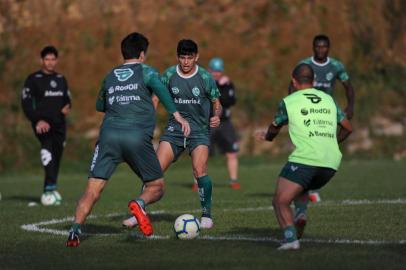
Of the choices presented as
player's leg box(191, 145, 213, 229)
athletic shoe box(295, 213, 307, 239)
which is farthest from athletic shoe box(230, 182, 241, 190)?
athletic shoe box(295, 213, 307, 239)

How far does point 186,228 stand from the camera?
38.0 ft

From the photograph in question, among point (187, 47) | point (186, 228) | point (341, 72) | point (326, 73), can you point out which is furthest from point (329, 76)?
point (186, 228)

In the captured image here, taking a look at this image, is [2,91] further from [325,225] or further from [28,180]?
[325,225]

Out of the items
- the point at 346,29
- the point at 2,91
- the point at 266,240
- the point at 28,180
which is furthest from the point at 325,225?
the point at 346,29

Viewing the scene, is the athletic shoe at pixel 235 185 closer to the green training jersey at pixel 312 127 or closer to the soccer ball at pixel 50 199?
the soccer ball at pixel 50 199

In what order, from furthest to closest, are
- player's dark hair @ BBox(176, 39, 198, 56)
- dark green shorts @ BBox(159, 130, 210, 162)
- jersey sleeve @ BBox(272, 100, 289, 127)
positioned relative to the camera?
dark green shorts @ BBox(159, 130, 210, 162)
player's dark hair @ BBox(176, 39, 198, 56)
jersey sleeve @ BBox(272, 100, 289, 127)

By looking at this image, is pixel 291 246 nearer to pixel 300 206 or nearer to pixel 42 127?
pixel 300 206

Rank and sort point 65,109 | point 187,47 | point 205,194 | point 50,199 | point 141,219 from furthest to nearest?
point 65,109 < point 50,199 < point 205,194 < point 187,47 < point 141,219

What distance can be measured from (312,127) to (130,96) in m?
2.09

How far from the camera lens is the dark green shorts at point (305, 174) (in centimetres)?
1031

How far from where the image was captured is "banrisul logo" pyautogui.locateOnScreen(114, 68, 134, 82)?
11.3m

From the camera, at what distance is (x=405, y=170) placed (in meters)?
23.7

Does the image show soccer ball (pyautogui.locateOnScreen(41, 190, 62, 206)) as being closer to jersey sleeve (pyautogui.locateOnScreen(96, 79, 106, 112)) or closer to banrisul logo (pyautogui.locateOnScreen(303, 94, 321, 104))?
jersey sleeve (pyautogui.locateOnScreen(96, 79, 106, 112))

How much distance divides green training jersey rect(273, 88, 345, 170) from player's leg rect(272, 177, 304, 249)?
0.89 ft
